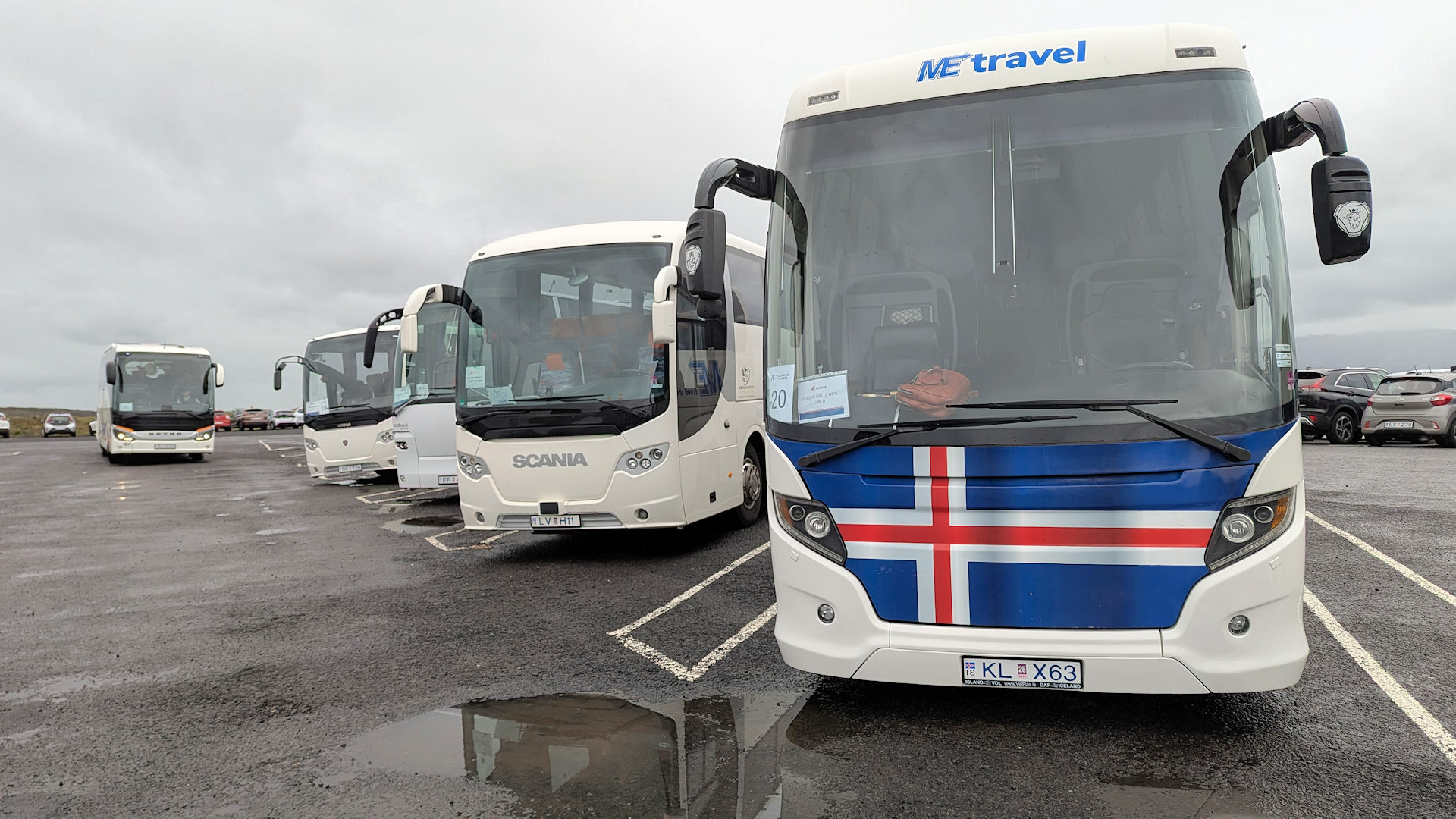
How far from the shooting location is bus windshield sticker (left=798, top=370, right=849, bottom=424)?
4.36 m

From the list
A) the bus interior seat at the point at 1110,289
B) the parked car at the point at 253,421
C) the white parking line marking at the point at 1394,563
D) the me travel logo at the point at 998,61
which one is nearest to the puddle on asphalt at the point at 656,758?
the bus interior seat at the point at 1110,289

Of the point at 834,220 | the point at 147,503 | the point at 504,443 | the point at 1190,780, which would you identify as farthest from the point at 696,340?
the point at 147,503

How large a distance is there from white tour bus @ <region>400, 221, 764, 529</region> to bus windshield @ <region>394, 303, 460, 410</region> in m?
4.20

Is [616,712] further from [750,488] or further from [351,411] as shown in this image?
[351,411]

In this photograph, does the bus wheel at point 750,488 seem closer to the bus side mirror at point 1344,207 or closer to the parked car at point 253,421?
the bus side mirror at point 1344,207

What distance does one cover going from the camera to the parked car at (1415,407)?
1914 centimetres

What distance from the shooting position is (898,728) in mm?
4336

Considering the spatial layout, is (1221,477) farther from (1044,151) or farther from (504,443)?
(504,443)

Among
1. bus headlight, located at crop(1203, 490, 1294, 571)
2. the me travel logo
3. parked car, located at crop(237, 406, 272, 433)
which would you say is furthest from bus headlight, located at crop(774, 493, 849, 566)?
parked car, located at crop(237, 406, 272, 433)

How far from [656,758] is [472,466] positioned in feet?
18.2

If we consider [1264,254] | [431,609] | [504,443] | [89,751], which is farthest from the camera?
[504,443]

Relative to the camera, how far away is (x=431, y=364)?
548 inches

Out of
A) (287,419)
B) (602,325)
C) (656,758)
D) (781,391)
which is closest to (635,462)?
(602,325)

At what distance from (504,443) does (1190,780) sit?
6.54 metres
